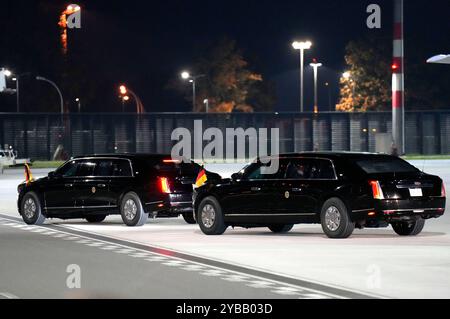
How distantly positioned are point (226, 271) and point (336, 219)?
5.17 meters

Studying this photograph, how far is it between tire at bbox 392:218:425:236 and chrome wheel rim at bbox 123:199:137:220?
17.8 feet

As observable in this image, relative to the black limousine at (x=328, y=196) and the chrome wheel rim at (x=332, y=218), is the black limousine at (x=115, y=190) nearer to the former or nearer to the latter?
the black limousine at (x=328, y=196)

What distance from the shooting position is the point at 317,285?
13.8 m

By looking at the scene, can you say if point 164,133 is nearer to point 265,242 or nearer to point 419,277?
point 265,242

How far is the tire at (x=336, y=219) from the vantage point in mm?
20188

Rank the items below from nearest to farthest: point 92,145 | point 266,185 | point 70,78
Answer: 1. point 266,185
2. point 92,145
3. point 70,78

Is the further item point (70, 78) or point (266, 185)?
point (70, 78)

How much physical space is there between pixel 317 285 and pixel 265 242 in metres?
6.53

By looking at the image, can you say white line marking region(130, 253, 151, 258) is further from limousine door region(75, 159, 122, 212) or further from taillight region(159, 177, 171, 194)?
limousine door region(75, 159, 122, 212)

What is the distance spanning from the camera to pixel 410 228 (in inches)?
843

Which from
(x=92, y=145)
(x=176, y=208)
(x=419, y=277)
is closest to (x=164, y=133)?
(x=92, y=145)

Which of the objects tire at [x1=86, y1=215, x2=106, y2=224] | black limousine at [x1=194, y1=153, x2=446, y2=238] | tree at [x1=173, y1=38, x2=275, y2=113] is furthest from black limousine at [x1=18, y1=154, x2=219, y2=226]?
tree at [x1=173, y1=38, x2=275, y2=113]

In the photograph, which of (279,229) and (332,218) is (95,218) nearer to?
(279,229)
